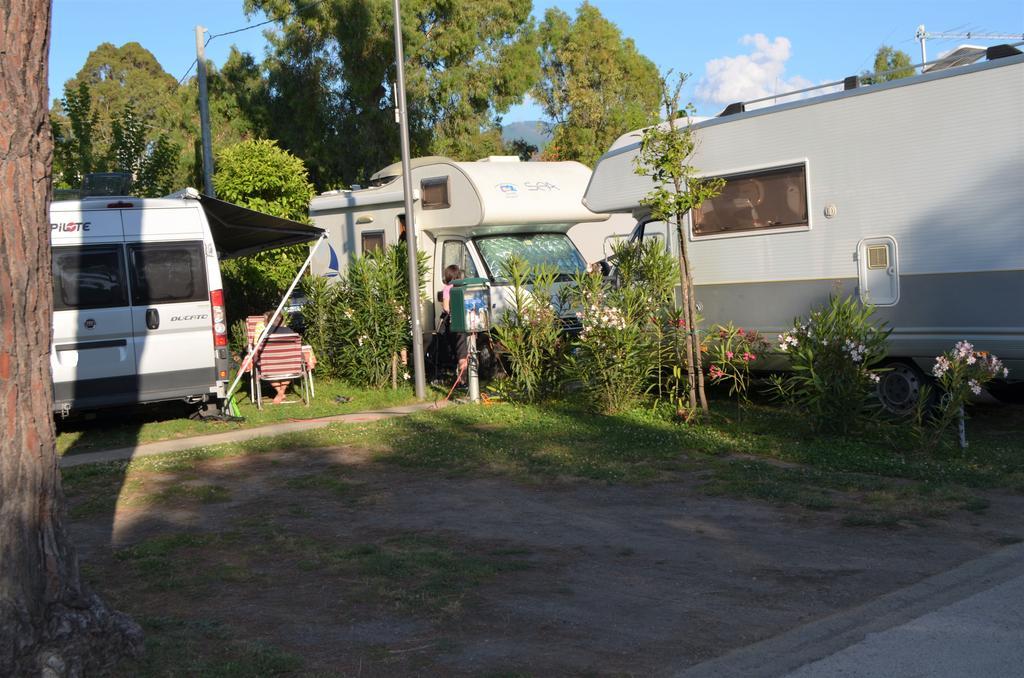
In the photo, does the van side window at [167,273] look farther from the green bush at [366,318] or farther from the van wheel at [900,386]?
the van wheel at [900,386]

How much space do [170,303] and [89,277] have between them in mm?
837

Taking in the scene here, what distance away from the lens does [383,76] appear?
27.7m

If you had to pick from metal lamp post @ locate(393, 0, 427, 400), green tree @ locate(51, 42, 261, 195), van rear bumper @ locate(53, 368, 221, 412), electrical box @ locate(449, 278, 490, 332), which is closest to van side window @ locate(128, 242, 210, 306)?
van rear bumper @ locate(53, 368, 221, 412)

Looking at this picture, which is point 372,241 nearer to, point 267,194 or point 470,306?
point 267,194

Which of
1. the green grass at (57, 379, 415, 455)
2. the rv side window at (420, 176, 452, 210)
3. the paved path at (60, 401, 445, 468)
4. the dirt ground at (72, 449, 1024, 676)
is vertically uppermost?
the rv side window at (420, 176, 452, 210)

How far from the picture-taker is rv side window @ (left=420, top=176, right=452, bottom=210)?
1465 cm

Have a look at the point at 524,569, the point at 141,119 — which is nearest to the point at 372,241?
the point at 141,119

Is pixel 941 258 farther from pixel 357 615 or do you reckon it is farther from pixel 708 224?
pixel 357 615

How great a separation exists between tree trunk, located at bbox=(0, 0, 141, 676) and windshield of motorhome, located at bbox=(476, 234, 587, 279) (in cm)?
970

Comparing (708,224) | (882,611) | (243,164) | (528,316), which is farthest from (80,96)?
(882,611)

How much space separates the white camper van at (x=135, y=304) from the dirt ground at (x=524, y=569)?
3.24 metres

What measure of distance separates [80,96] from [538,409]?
439 inches

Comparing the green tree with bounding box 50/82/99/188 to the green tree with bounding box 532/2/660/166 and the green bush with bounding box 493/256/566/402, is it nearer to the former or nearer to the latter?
the green bush with bounding box 493/256/566/402

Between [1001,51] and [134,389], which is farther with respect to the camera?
[134,389]
